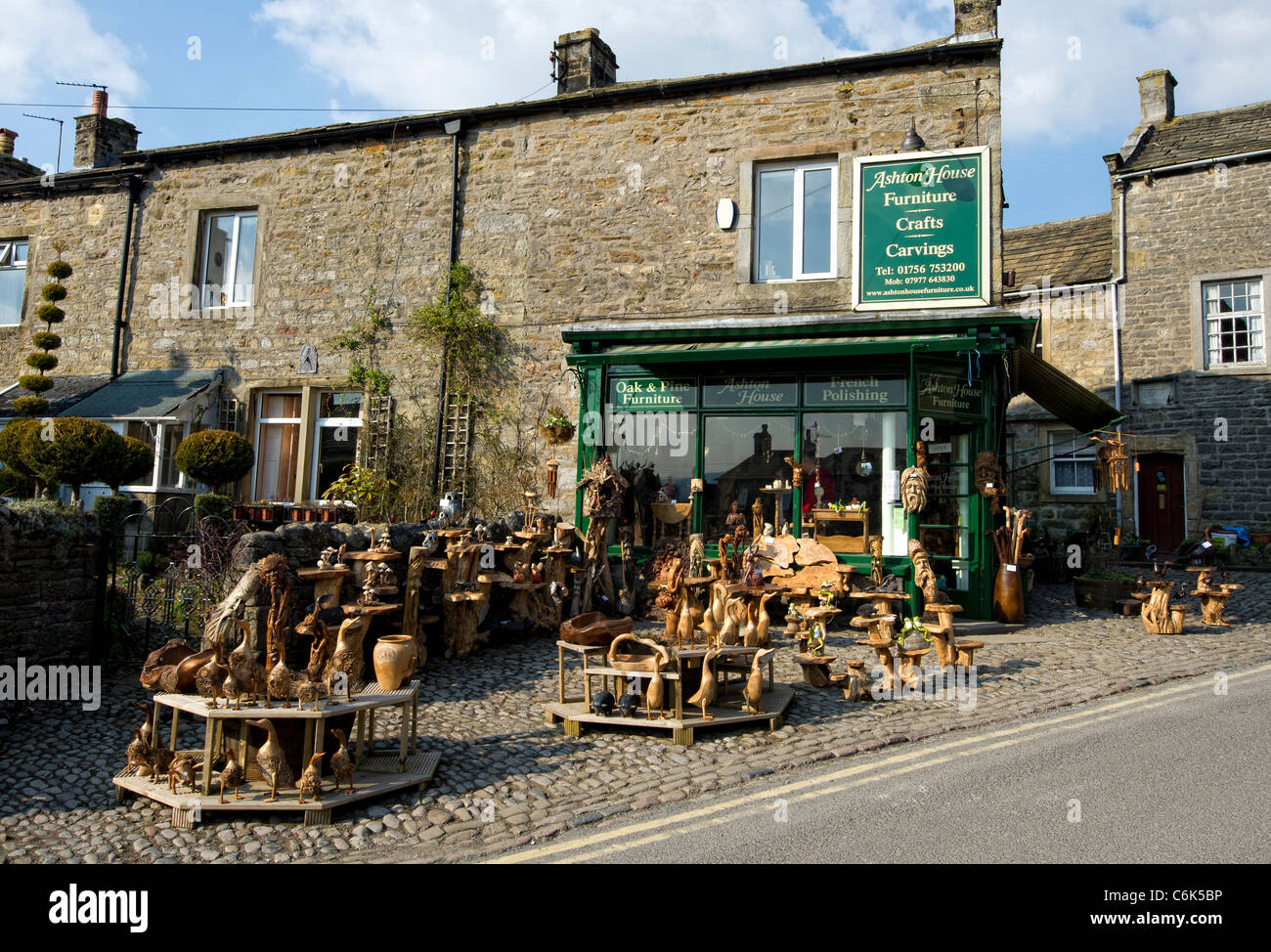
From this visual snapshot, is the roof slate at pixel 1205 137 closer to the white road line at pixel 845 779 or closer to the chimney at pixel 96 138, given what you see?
the white road line at pixel 845 779

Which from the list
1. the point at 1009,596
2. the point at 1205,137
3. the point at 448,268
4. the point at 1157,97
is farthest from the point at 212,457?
the point at 1157,97

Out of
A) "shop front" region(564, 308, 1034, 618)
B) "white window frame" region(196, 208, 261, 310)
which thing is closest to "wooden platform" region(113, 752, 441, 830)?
"shop front" region(564, 308, 1034, 618)

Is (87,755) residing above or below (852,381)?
below

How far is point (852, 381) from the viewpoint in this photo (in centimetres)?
1147

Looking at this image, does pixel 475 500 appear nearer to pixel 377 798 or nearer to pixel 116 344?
pixel 116 344

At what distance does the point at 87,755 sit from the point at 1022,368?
12.0 meters

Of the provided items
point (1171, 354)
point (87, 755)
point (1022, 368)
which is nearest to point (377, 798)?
point (87, 755)

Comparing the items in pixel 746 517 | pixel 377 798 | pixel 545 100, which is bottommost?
pixel 377 798

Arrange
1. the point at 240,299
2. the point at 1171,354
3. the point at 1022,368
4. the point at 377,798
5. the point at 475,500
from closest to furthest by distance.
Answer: the point at 377,798 → the point at 1022,368 → the point at 475,500 → the point at 240,299 → the point at 1171,354

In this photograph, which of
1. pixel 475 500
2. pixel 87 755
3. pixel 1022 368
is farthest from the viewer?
pixel 475 500

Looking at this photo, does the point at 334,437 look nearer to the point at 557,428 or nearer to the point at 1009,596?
the point at 557,428

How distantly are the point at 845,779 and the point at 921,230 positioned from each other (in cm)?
865

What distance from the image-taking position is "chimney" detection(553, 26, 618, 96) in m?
14.6

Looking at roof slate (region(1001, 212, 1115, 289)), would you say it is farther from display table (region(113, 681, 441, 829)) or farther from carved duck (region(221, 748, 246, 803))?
carved duck (region(221, 748, 246, 803))
